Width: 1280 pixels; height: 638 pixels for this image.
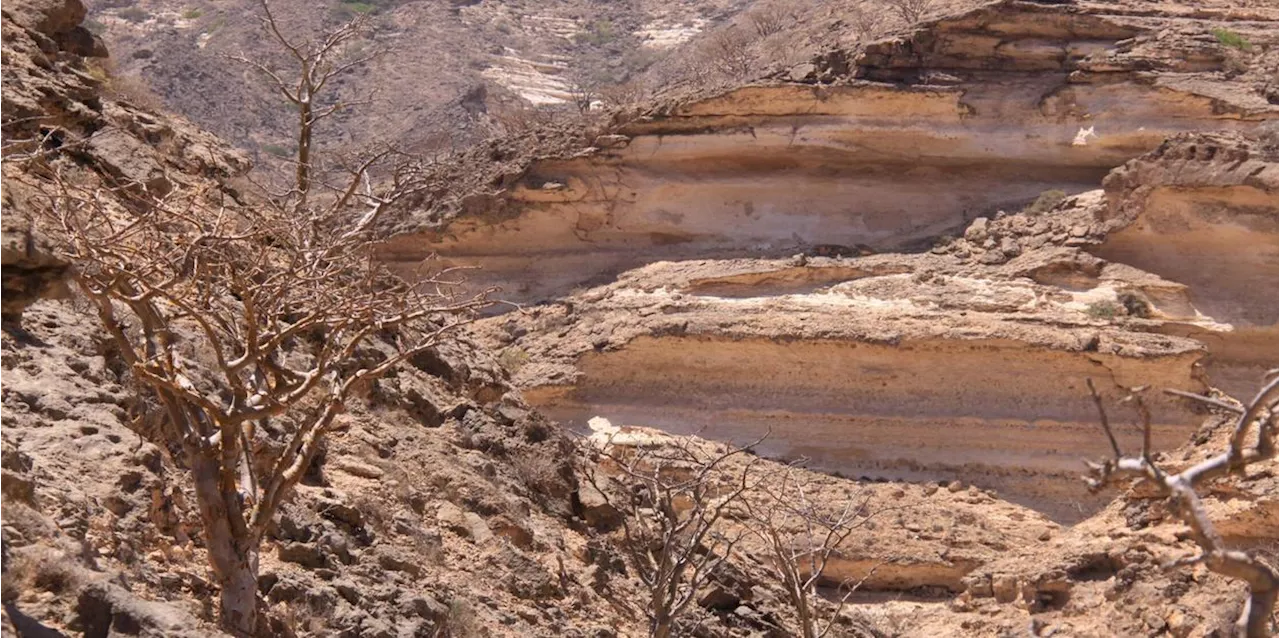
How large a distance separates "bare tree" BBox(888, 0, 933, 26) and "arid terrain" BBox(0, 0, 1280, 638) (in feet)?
0.78

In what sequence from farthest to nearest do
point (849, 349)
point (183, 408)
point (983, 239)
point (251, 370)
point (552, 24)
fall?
point (552, 24) → point (983, 239) → point (849, 349) → point (251, 370) → point (183, 408)

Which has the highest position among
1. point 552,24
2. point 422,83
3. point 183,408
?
point 552,24

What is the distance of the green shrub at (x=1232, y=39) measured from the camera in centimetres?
2234

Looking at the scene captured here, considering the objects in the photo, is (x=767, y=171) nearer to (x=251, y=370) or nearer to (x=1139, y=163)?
(x=1139, y=163)

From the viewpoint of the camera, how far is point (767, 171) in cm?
2255

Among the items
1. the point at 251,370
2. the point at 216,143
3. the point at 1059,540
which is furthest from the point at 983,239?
the point at 251,370

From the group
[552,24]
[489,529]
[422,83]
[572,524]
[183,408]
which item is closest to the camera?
[183,408]

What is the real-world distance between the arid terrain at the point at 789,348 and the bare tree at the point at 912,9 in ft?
0.78

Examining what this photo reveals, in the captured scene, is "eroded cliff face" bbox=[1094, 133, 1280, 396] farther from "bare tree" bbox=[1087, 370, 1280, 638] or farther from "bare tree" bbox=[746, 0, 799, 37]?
"bare tree" bbox=[746, 0, 799, 37]

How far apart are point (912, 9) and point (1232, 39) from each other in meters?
5.41

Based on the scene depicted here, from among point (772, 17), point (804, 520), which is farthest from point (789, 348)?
point (772, 17)

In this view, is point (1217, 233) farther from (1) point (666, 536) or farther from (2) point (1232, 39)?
(1) point (666, 536)

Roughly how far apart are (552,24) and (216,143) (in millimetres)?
35446

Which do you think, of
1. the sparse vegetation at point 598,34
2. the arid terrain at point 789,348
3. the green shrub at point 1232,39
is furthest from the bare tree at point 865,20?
the sparse vegetation at point 598,34
